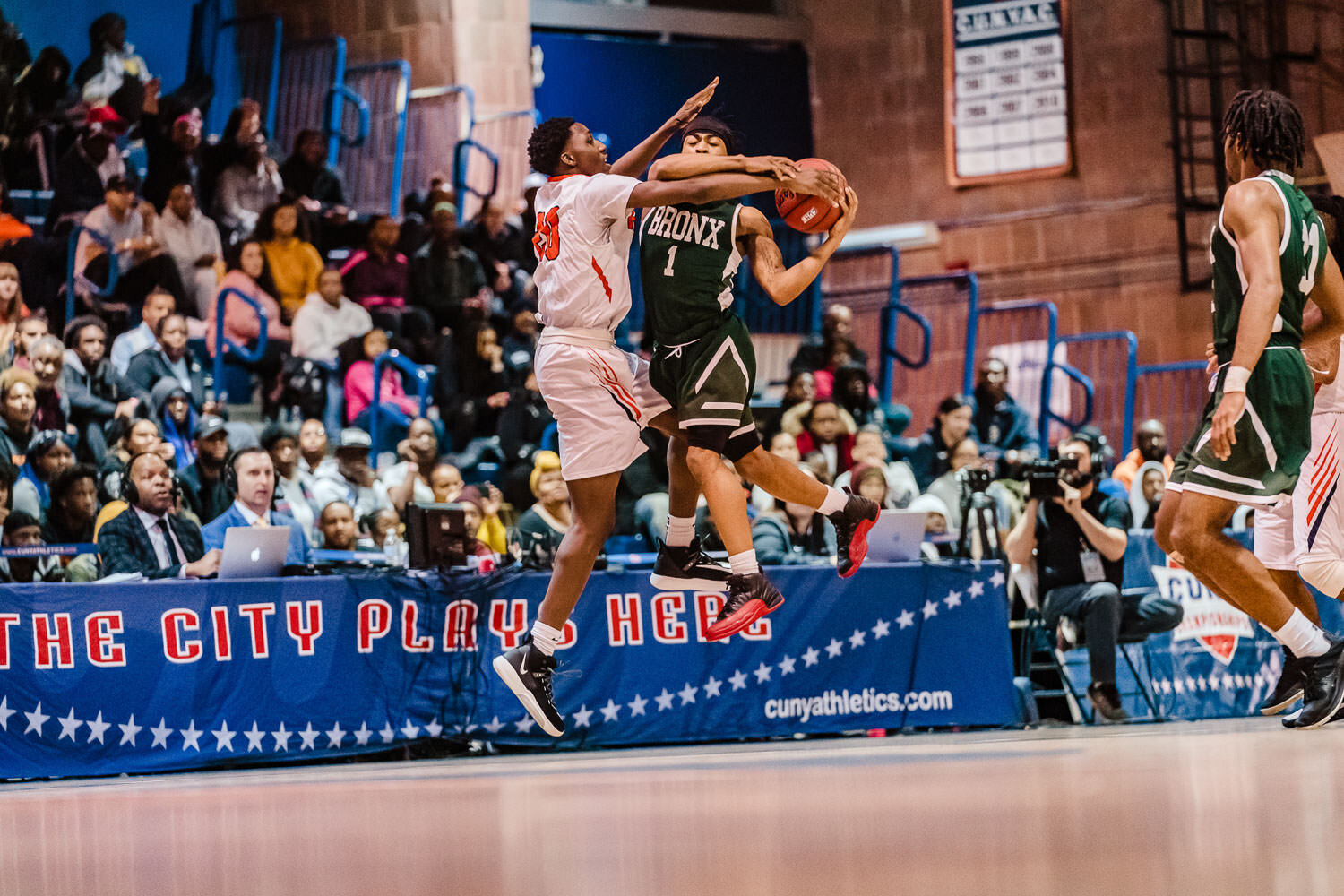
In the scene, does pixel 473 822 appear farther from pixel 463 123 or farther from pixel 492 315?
pixel 463 123

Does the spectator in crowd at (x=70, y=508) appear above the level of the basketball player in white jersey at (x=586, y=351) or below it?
below

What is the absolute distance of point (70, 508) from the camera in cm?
955

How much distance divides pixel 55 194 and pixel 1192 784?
34.7 ft

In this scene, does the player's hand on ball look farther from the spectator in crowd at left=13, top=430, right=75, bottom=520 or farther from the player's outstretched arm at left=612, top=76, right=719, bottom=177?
the spectator in crowd at left=13, top=430, right=75, bottom=520

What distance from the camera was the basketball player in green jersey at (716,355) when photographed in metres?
6.22

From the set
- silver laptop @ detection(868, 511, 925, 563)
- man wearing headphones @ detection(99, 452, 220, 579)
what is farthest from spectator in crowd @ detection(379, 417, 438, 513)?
silver laptop @ detection(868, 511, 925, 563)

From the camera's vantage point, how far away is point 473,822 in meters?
4.70

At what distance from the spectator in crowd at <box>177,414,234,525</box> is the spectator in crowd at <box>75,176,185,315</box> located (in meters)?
2.81

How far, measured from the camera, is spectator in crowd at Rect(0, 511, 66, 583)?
28.9 ft

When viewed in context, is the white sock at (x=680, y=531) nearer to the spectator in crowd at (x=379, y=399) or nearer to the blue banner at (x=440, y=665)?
the blue banner at (x=440, y=665)

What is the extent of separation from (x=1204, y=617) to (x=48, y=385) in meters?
6.99

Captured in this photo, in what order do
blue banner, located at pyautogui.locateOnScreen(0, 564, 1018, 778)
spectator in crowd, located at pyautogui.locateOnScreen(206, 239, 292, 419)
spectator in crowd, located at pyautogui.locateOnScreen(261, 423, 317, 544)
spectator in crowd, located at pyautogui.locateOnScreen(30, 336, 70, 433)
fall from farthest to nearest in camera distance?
1. spectator in crowd, located at pyautogui.locateOnScreen(206, 239, 292, 419)
2. spectator in crowd, located at pyautogui.locateOnScreen(30, 336, 70, 433)
3. spectator in crowd, located at pyautogui.locateOnScreen(261, 423, 317, 544)
4. blue banner, located at pyautogui.locateOnScreen(0, 564, 1018, 778)

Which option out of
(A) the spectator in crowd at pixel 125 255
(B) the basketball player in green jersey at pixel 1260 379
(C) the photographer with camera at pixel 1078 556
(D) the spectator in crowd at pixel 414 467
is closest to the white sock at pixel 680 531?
(B) the basketball player in green jersey at pixel 1260 379

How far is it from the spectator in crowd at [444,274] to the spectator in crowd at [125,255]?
205 cm
